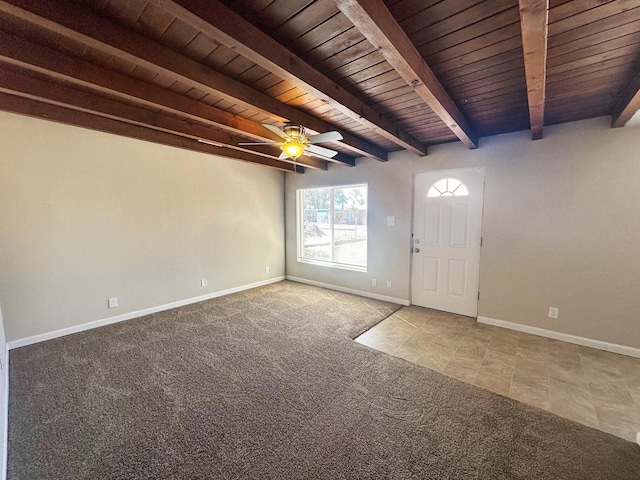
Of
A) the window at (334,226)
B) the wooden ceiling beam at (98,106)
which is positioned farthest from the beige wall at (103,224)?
the window at (334,226)

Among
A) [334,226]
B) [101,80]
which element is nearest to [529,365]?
[334,226]

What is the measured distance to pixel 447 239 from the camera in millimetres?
3871

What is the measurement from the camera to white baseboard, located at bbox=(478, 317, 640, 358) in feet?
9.07

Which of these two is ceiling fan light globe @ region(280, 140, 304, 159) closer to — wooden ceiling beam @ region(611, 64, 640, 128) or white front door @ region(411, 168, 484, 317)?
white front door @ region(411, 168, 484, 317)

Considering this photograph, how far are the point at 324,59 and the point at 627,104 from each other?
2494mm

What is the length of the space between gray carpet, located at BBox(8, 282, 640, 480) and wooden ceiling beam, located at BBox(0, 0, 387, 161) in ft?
7.96

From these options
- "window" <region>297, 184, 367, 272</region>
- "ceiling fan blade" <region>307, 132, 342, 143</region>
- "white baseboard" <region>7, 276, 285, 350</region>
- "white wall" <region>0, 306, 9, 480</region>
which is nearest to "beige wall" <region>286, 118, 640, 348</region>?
"window" <region>297, 184, 367, 272</region>

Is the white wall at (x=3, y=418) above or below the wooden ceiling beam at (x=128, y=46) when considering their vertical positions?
below

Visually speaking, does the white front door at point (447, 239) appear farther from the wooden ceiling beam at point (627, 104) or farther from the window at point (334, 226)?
the wooden ceiling beam at point (627, 104)

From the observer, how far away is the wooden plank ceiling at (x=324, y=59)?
1.38 metres

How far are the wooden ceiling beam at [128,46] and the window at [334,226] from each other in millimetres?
2679

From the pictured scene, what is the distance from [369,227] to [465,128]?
214 centimetres

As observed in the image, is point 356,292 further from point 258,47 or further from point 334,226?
point 258,47

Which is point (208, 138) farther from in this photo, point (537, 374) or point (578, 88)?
point (537, 374)
